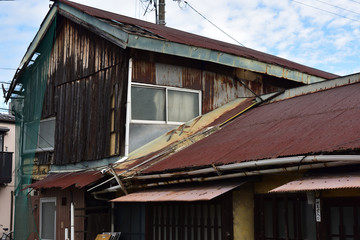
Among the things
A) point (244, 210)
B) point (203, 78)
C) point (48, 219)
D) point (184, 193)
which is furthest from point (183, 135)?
point (48, 219)

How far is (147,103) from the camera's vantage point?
1254 cm

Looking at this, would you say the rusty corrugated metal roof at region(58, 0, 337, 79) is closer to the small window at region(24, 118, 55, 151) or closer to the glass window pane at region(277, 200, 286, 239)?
the small window at region(24, 118, 55, 151)

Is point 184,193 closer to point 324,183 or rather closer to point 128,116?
point 324,183

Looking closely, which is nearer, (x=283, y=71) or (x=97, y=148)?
(x=97, y=148)

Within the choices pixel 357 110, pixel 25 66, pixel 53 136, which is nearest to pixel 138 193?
pixel 357 110

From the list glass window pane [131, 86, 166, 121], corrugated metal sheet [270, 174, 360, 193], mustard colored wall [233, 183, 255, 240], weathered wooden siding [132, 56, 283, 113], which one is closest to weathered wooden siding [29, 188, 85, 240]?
glass window pane [131, 86, 166, 121]

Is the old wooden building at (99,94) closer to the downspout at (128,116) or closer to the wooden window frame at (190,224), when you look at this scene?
the downspout at (128,116)

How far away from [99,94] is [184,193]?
537 centimetres

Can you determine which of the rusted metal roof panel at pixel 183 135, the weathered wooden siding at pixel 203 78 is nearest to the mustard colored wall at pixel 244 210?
the rusted metal roof panel at pixel 183 135

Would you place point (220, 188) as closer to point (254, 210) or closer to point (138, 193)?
point (254, 210)

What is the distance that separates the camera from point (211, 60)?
42.1 ft

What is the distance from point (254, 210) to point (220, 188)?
3.07 ft

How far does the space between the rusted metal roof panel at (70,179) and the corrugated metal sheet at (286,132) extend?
1825 millimetres

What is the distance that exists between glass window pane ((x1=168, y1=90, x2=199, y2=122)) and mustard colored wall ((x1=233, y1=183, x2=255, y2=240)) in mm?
4507
